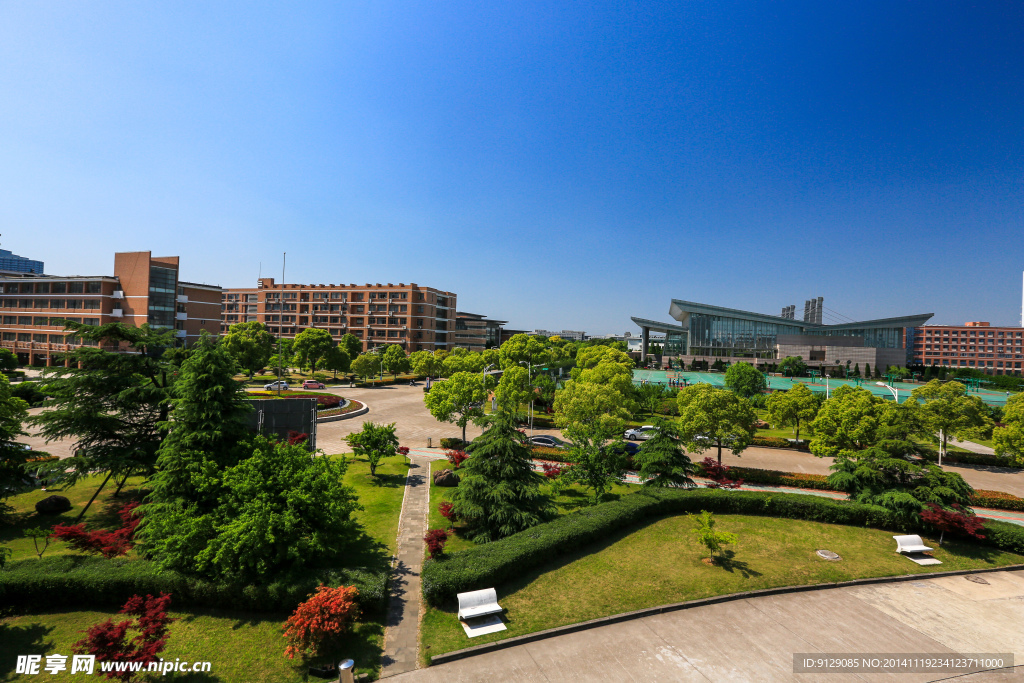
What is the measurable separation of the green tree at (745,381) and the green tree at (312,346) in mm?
54407

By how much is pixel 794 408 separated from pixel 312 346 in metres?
58.7

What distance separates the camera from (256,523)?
39.5 ft

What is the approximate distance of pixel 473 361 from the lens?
56.8 m

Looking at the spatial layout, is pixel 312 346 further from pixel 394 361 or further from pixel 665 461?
pixel 665 461

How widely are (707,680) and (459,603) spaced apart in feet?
20.6

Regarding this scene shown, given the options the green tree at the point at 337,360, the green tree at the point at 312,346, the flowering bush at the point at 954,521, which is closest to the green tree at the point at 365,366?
the green tree at the point at 337,360

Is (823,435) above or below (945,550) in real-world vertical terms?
above

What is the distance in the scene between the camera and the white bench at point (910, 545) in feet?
55.9

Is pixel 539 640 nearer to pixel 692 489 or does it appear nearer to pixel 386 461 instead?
pixel 692 489

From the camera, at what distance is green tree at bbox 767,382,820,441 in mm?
32750

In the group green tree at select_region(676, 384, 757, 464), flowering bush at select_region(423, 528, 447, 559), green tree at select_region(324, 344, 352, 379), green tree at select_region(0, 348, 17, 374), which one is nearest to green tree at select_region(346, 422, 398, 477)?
flowering bush at select_region(423, 528, 447, 559)

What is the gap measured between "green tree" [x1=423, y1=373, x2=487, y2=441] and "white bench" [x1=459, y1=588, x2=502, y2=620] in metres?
17.1

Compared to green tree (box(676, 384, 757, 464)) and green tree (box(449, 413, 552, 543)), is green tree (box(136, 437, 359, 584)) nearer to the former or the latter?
green tree (box(449, 413, 552, 543))

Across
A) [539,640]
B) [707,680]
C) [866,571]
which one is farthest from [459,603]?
[866,571]
